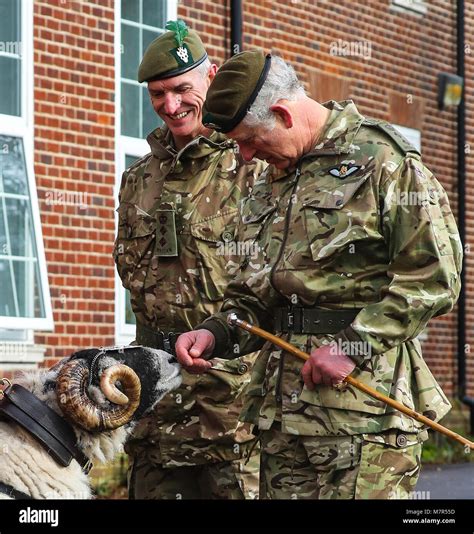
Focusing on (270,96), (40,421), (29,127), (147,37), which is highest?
(147,37)

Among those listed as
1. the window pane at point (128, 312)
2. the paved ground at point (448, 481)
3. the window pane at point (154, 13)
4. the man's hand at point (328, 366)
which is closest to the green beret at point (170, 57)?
the man's hand at point (328, 366)

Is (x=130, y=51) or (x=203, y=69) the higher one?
(x=130, y=51)

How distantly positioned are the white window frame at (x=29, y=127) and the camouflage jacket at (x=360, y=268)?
202 inches

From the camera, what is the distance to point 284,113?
5023 mm

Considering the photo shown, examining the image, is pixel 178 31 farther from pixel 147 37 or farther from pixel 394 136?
pixel 147 37

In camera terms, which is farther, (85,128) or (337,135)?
(85,128)

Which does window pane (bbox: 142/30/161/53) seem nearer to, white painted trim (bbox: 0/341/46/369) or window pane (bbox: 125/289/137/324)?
window pane (bbox: 125/289/137/324)

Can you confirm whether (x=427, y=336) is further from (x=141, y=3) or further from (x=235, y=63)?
(x=235, y=63)

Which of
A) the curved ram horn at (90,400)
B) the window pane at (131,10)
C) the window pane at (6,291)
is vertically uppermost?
the window pane at (131,10)

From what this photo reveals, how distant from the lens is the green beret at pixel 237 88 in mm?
5031

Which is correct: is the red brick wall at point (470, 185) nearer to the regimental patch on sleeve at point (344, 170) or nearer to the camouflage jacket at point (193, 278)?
the camouflage jacket at point (193, 278)

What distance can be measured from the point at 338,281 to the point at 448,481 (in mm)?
7964

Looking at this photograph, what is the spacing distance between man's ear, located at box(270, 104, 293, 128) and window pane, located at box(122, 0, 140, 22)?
21.2 feet

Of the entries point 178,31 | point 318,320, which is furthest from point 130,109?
point 318,320
